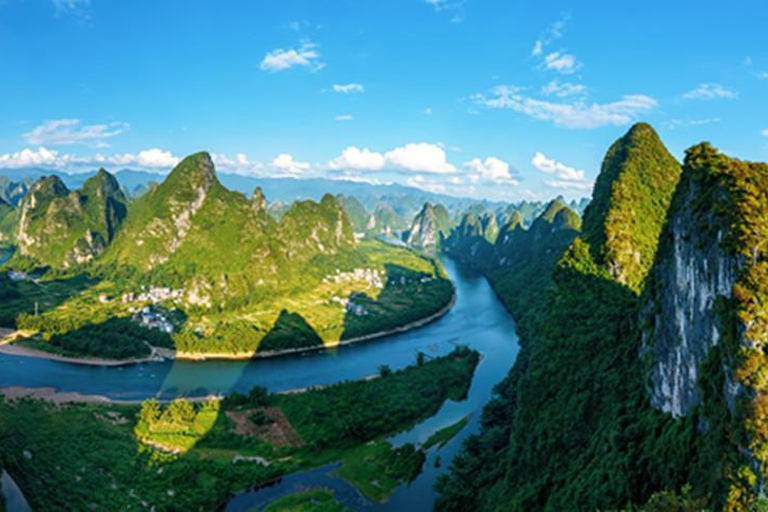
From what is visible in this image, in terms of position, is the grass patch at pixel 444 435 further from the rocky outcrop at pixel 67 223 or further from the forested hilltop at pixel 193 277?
the rocky outcrop at pixel 67 223

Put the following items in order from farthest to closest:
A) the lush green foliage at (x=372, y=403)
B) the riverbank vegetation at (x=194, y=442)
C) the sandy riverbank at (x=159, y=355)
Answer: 1. the sandy riverbank at (x=159, y=355)
2. the lush green foliage at (x=372, y=403)
3. the riverbank vegetation at (x=194, y=442)

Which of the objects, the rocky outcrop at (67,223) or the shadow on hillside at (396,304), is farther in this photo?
the rocky outcrop at (67,223)

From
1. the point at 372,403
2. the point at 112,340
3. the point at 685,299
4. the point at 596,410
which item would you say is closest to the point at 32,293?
the point at 112,340

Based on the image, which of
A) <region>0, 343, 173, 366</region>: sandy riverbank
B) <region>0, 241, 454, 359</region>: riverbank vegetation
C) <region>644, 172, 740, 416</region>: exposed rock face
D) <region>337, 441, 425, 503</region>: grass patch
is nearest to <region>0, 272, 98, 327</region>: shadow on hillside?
<region>0, 241, 454, 359</region>: riverbank vegetation

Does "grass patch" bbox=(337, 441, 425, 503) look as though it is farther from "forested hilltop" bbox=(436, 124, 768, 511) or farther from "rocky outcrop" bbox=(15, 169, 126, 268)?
"rocky outcrop" bbox=(15, 169, 126, 268)

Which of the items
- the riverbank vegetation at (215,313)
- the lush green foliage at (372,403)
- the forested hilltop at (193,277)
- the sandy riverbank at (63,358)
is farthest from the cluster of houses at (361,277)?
the lush green foliage at (372,403)

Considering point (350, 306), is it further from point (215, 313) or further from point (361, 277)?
point (361, 277)
